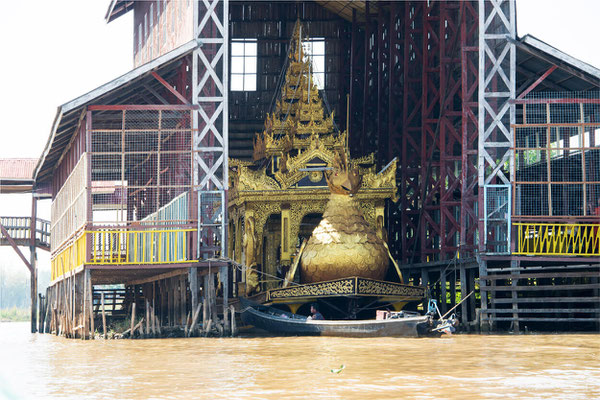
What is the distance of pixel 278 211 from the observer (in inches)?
1524

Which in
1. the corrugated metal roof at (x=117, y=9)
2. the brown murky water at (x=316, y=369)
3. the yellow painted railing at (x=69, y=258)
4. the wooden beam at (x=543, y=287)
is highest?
the corrugated metal roof at (x=117, y=9)

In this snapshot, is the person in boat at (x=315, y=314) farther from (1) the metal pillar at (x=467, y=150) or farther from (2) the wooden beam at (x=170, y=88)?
(2) the wooden beam at (x=170, y=88)

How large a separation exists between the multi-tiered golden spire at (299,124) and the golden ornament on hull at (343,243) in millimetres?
3441

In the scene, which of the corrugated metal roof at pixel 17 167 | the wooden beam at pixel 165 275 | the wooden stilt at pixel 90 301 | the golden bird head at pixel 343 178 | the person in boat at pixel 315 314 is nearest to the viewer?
the person in boat at pixel 315 314

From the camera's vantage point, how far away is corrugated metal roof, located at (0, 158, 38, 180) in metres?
58.0

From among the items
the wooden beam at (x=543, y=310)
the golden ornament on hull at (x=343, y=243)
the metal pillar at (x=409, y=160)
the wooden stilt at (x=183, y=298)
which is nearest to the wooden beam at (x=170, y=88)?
the golden ornament on hull at (x=343, y=243)

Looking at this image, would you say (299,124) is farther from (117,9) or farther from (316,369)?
(117,9)

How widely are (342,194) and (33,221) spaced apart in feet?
82.9

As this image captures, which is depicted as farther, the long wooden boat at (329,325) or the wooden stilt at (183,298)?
the wooden stilt at (183,298)

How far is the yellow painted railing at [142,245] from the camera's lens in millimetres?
35312

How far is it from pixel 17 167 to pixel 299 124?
992 inches

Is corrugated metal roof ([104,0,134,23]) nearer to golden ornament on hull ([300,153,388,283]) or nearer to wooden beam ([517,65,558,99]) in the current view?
golden ornament on hull ([300,153,388,283])

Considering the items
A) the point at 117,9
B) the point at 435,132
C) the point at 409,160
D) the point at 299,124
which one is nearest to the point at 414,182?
the point at 409,160

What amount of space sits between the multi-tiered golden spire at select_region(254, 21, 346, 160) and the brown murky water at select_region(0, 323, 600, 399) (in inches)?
436
